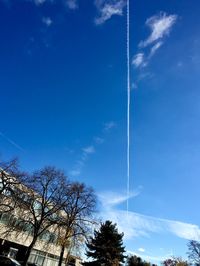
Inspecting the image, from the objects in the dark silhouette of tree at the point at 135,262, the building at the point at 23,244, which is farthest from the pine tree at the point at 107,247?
the dark silhouette of tree at the point at 135,262

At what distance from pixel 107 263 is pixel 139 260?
62.7 feet

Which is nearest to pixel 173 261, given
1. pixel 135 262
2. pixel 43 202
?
pixel 135 262

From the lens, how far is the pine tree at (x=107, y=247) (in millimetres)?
41875

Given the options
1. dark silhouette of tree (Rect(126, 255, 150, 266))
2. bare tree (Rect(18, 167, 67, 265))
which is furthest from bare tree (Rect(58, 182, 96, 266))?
dark silhouette of tree (Rect(126, 255, 150, 266))

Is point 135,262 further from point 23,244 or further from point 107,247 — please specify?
point 23,244

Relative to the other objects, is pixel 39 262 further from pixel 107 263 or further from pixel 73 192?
pixel 73 192

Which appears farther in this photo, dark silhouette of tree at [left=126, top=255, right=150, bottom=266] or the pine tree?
dark silhouette of tree at [left=126, top=255, right=150, bottom=266]

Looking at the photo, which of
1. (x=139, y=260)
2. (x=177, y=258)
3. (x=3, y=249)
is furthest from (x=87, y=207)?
(x=177, y=258)

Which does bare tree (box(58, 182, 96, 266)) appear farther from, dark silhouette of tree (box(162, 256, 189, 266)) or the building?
dark silhouette of tree (box(162, 256, 189, 266))

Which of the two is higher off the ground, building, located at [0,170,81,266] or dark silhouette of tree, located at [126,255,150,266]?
dark silhouette of tree, located at [126,255,150,266]

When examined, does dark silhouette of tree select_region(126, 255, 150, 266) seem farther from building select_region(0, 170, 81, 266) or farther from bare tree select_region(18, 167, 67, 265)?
bare tree select_region(18, 167, 67, 265)

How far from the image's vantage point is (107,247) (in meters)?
43.2

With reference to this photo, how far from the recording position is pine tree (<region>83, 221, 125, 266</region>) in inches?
1649

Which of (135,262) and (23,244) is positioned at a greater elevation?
(135,262)
